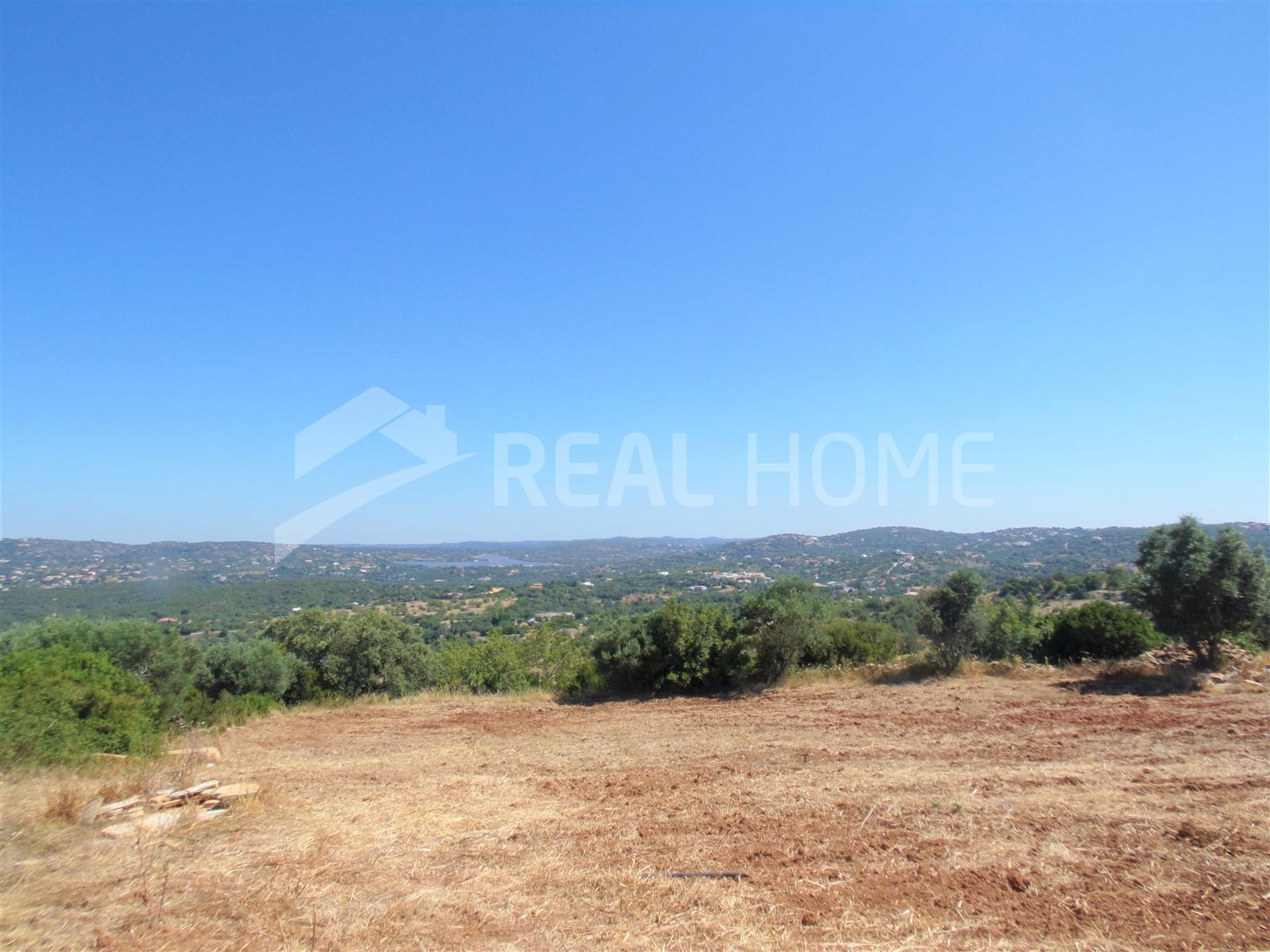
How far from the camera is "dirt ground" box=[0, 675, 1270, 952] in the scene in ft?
11.9

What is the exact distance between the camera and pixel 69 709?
8.55 meters

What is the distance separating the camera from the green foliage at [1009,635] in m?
15.1

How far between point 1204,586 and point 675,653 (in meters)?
11.2

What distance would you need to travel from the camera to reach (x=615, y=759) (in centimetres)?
878

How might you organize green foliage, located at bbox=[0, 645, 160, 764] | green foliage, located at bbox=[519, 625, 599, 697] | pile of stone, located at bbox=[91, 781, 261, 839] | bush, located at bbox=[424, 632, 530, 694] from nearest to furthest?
pile of stone, located at bbox=[91, 781, 261, 839]
green foliage, located at bbox=[0, 645, 160, 764]
green foliage, located at bbox=[519, 625, 599, 697]
bush, located at bbox=[424, 632, 530, 694]

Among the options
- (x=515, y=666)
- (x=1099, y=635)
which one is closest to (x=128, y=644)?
(x=515, y=666)

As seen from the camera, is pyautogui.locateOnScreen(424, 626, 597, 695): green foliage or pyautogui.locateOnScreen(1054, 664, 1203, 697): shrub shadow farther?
pyautogui.locateOnScreen(424, 626, 597, 695): green foliage

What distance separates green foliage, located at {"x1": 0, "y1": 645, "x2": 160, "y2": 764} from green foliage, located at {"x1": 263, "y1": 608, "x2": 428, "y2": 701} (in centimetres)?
786

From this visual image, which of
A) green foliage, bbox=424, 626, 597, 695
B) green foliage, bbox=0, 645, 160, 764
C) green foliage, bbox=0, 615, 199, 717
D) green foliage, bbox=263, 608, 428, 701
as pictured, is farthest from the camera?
green foliage, bbox=263, 608, 428, 701

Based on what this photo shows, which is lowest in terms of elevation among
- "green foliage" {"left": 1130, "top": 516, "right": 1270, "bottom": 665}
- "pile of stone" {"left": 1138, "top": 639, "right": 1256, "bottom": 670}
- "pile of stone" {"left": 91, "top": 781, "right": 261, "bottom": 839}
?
"pile of stone" {"left": 1138, "top": 639, "right": 1256, "bottom": 670}

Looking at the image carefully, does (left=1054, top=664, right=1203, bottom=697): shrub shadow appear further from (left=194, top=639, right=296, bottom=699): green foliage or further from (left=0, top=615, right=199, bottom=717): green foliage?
(left=194, top=639, right=296, bottom=699): green foliage

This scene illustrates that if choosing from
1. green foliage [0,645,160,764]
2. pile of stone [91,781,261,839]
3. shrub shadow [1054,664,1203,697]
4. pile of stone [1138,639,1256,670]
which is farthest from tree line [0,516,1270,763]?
pile of stone [91,781,261,839]

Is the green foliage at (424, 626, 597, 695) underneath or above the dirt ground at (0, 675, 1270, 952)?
underneath

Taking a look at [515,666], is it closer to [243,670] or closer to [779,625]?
[243,670]
